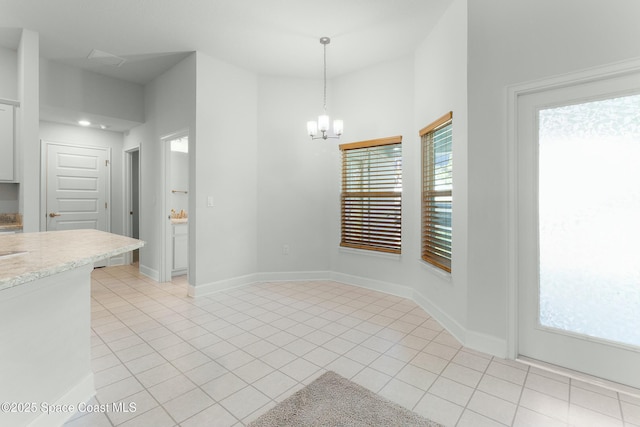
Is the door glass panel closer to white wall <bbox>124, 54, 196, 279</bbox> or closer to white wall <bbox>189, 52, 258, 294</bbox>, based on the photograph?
white wall <bbox>189, 52, 258, 294</bbox>

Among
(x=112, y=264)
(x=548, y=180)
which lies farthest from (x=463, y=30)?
(x=112, y=264)

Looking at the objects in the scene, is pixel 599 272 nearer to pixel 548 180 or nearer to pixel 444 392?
pixel 548 180

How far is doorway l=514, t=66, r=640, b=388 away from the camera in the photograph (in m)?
2.02

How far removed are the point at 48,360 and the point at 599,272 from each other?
3.35 metres

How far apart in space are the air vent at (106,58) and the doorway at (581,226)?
461 centimetres

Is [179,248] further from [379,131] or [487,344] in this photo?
[487,344]

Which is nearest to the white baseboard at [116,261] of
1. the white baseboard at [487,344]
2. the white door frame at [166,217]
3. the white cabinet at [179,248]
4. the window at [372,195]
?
the white cabinet at [179,248]

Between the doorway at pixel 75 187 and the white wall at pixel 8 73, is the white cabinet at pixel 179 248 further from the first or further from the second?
the white wall at pixel 8 73

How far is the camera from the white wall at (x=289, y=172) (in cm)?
452

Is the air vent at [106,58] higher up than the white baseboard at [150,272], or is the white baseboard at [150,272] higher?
the air vent at [106,58]

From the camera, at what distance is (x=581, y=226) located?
2178mm

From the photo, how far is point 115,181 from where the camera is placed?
5.78 m

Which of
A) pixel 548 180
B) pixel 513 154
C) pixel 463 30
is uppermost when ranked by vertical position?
pixel 463 30

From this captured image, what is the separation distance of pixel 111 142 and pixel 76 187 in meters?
1.00
